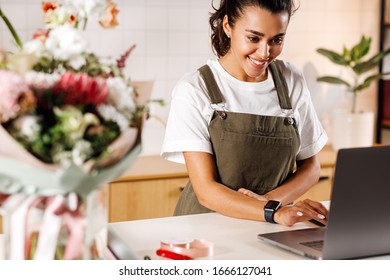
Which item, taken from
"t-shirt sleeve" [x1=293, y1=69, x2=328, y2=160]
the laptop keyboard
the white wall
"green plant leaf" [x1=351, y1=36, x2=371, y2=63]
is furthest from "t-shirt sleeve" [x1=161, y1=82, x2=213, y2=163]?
"green plant leaf" [x1=351, y1=36, x2=371, y2=63]

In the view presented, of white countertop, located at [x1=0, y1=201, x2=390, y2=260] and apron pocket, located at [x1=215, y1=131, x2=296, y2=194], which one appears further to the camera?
apron pocket, located at [x1=215, y1=131, x2=296, y2=194]

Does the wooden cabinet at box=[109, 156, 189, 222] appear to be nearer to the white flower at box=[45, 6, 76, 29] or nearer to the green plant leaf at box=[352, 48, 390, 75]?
the green plant leaf at box=[352, 48, 390, 75]

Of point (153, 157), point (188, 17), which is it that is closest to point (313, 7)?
point (188, 17)

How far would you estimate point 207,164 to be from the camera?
2.24 meters

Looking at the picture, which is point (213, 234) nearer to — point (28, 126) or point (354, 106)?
point (28, 126)

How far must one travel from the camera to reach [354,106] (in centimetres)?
411

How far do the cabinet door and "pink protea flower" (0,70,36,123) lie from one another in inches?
83.7

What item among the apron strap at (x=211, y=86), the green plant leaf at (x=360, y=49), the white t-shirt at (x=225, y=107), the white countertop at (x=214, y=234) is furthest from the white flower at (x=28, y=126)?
the green plant leaf at (x=360, y=49)

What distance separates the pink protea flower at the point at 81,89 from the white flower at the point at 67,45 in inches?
2.0

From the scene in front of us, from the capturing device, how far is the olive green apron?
233 cm

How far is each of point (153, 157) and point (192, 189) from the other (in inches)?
55.3

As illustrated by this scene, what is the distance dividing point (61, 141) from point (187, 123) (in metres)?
1.07

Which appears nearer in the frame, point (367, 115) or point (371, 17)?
point (367, 115)
